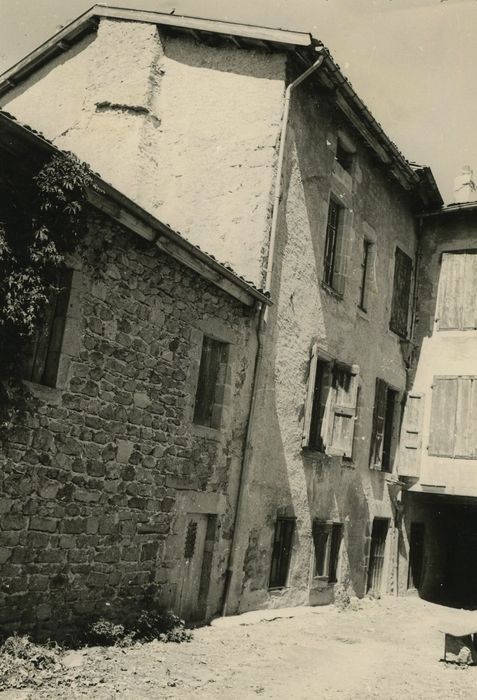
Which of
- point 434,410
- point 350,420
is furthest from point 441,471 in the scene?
point 350,420

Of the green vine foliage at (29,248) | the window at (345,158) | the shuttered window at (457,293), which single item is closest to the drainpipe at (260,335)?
the window at (345,158)

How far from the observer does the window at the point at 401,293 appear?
13.3 metres

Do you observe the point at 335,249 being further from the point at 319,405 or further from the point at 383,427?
the point at 383,427

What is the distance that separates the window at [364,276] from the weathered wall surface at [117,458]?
173 inches

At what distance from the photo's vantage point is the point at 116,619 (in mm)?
6633

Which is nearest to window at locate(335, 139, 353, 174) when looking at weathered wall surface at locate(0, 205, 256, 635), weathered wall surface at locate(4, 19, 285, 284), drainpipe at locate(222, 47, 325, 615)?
drainpipe at locate(222, 47, 325, 615)

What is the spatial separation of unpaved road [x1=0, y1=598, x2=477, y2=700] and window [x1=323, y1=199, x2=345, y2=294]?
5225mm

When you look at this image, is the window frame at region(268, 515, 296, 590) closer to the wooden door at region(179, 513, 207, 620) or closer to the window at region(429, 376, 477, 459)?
the wooden door at region(179, 513, 207, 620)

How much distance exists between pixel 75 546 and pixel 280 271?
493 centimetres

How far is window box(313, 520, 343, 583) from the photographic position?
10.5m

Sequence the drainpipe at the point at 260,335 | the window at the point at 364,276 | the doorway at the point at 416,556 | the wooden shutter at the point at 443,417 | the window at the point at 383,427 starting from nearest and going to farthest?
the drainpipe at the point at 260,335 < the window at the point at 364,276 < the window at the point at 383,427 < the wooden shutter at the point at 443,417 < the doorway at the point at 416,556

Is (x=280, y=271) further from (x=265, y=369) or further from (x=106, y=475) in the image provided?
(x=106, y=475)

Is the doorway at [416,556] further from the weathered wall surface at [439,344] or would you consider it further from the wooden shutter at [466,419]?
the wooden shutter at [466,419]

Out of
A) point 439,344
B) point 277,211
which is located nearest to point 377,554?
point 439,344
